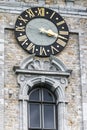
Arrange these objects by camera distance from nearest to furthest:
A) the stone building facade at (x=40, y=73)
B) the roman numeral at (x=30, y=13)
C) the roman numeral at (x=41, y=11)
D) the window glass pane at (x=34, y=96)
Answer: the stone building facade at (x=40, y=73) < the window glass pane at (x=34, y=96) < the roman numeral at (x=30, y=13) < the roman numeral at (x=41, y=11)

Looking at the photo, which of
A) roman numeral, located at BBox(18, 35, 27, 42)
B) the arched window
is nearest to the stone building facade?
roman numeral, located at BBox(18, 35, 27, 42)

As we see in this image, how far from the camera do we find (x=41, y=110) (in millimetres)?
36562

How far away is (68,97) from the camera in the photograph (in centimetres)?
3672

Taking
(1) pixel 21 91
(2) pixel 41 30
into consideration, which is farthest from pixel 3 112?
(2) pixel 41 30

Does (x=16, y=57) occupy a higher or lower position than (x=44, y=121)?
higher

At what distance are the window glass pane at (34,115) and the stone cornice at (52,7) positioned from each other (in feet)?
11.6

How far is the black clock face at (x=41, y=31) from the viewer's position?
37.1m

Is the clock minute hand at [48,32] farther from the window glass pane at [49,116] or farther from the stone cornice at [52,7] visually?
the window glass pane at [49,116]

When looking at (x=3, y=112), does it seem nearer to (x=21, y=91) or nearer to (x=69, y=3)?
(x=21, y=91)

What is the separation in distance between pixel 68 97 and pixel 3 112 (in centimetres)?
245

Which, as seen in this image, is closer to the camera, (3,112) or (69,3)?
(3,112)

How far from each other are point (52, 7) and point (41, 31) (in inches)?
46.3

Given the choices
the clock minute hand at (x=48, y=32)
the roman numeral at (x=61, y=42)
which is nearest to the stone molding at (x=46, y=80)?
the roman numeral at (x=61, y=42)

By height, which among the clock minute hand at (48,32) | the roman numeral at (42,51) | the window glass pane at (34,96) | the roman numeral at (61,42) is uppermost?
the clock minute hand at (48,32)
